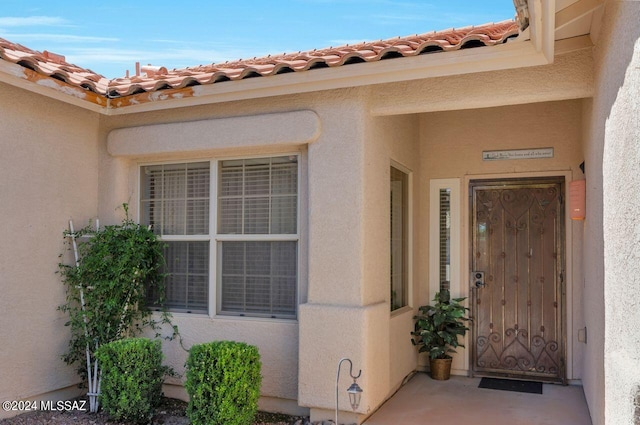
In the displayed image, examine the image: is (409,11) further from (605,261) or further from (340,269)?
(605,261)

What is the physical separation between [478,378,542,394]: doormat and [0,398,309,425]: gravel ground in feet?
8.95

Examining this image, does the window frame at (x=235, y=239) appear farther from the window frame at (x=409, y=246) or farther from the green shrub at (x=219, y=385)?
the window frame at (x=409, y=246)

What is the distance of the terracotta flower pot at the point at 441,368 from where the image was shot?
7.82 meters

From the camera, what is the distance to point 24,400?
6469 mm

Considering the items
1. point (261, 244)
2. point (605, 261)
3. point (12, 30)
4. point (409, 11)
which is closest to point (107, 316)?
point (261, 244)

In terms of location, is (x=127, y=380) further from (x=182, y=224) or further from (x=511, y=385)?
(x=511, y=385)

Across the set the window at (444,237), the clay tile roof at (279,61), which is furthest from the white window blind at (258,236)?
the window at (444,237)

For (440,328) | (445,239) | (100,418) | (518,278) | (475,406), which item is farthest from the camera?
(445,239)

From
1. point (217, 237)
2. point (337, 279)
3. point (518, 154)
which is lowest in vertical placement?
point (337, 279)

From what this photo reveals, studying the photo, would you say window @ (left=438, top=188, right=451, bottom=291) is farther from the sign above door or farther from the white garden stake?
the white garden stake

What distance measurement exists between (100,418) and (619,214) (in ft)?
18.8

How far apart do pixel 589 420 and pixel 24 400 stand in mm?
6280

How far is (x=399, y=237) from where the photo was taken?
764cm

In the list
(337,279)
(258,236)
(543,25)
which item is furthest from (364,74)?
(258,236)
